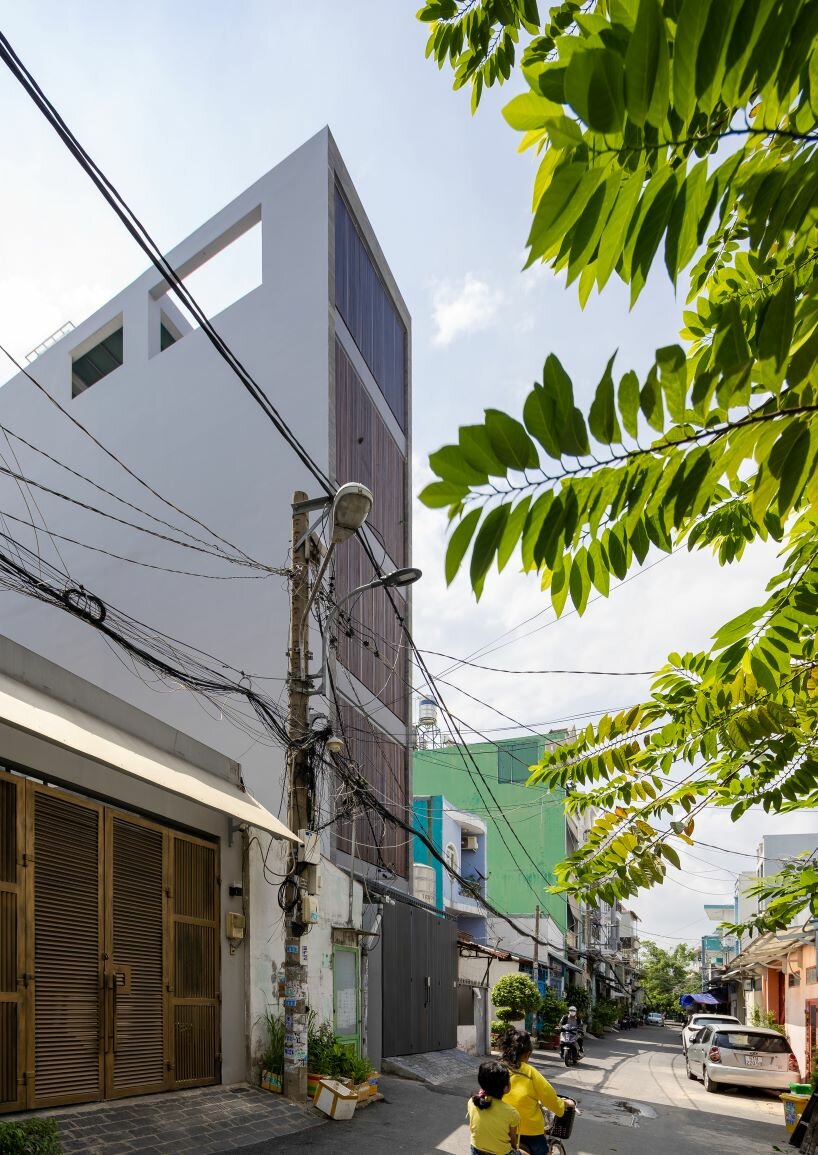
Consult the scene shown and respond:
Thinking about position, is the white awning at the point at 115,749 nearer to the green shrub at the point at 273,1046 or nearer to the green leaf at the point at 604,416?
the green shrub at the point at 273,1046

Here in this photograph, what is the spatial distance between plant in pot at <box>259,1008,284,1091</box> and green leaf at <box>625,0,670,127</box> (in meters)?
12.6

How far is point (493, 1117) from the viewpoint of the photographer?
6754mm

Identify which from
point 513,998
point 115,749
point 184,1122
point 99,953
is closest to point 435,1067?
point 184,1122

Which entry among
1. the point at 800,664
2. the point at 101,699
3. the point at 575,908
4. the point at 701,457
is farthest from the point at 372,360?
the point at 575,908

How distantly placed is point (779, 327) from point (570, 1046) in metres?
26.9

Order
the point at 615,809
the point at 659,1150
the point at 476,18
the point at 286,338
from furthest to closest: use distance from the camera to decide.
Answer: the point at 286,338 < the point at 659,1150 < the point at 615,809 < the point at 476,18

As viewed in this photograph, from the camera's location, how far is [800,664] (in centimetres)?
491

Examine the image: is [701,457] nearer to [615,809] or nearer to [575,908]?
[615,809]

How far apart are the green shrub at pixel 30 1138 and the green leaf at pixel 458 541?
6951 millimetres

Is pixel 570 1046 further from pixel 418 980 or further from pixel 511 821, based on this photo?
pixel 511 821

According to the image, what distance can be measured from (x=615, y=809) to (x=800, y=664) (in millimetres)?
2499

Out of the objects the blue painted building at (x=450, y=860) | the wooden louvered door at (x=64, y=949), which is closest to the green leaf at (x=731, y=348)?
the wooden louvered door at (x=64, y=949)

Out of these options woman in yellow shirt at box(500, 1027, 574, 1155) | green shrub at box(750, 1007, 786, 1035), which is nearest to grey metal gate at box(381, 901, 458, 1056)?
woman in yellow shirt at box(500, 1027, 574, 1155)

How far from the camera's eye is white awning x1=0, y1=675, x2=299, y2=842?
759 cm
